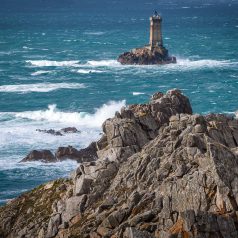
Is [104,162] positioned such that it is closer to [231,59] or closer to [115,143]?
[115,143]

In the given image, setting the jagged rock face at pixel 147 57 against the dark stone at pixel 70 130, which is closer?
the dark stone at pixel 70 130

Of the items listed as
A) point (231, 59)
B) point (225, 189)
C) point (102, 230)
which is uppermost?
point (225, 189)

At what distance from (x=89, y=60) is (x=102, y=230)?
5471 inches

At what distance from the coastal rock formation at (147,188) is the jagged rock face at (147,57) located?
356ft

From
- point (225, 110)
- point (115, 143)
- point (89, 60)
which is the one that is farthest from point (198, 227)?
point (89, 60)

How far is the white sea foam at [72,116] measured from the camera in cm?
11797

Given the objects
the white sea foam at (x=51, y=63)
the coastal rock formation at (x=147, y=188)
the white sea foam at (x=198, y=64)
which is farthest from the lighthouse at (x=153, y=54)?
the coastal rock formation at (x=147, y=188)

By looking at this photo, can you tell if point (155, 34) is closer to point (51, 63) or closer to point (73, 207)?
point (51, 63)

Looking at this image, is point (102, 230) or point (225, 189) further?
point (102, 230)

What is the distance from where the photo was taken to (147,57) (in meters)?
174

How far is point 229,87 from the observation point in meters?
148

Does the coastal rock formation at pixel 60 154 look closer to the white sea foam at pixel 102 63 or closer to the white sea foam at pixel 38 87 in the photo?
the white sea foam at pixel 38 87

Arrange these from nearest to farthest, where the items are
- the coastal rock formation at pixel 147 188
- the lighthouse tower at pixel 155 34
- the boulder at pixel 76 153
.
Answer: the coastal rock formation at pixel 147 188 → the boulder at pixel 76 153 → the lighthouse tower at pixel 155 34

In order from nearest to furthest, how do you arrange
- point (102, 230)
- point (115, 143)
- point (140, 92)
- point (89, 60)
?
point (102, 230) < point (115, 143) < point (140, 92) < point (89, 60)
